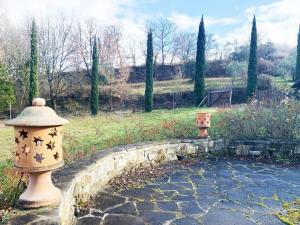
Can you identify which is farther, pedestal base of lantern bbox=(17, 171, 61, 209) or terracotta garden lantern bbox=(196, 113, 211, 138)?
terracotta garden lantern bbox=(196, 113, 211, 138)

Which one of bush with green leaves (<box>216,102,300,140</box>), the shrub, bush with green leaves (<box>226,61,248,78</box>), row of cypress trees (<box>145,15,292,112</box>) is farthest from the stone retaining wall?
bush with green leaves (<box>226,61,248,78</box>)

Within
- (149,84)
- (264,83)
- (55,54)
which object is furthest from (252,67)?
(55,54)

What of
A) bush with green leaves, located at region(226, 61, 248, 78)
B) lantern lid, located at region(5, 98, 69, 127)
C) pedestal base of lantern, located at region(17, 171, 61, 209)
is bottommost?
pedestal base of lantern, located at region(17, 171, 61, 209)

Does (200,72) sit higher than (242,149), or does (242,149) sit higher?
(200,72)

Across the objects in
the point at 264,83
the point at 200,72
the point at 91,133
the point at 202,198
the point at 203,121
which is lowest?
the point at 91,133

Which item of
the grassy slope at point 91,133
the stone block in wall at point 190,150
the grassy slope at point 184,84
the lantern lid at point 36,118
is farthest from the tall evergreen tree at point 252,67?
the lantern lid at point 36,118

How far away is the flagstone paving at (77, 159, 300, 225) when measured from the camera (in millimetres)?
3543

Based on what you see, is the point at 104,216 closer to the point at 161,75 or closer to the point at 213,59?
the point at 161,75

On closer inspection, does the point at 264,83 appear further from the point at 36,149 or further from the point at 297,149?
the point at 36,149

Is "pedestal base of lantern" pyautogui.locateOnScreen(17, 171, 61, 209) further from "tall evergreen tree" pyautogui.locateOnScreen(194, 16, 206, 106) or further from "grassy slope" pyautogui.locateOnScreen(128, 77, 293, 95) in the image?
"grassy slope" pyautogui.locateOnScreen(128, 77, 293, 95)

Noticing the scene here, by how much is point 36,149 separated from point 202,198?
8.74ft

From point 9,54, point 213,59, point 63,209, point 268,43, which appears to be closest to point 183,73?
point 213,59

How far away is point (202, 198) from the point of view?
4320mm

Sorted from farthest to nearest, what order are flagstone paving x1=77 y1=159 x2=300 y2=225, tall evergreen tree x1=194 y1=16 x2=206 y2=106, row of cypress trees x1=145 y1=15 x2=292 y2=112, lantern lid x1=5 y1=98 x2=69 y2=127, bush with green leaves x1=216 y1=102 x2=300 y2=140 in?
tall evergreen tree x1=194 y1=16 x2=206 y2=106, row of cypress trees x1=145 y1=15 x2=292 y2=112, bush with green leaves x1=216 y1=102 x2=300 y2=140, flagstone paving x1=77 y1=159 x2=300 y2=225, lantern lid x1=5 y1=98 x2=69 y2=127
